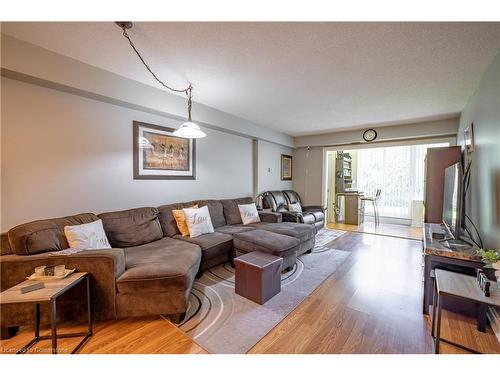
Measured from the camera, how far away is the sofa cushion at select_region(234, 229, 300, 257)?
99.3 inches

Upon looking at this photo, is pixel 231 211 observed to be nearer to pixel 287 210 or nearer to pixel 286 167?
pixel 287 210

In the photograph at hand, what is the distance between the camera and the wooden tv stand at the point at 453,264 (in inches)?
67.3

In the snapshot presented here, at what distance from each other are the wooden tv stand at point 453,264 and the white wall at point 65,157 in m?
3.20

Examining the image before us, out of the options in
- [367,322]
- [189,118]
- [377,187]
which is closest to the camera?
[367,322]

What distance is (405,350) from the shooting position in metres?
1.49

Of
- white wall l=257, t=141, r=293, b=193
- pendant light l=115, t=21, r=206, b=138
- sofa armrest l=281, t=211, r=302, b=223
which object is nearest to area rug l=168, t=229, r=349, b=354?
sofa armrest l=281, t=211, r=302, b=223

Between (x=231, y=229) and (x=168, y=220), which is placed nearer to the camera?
(x=168, y=220)

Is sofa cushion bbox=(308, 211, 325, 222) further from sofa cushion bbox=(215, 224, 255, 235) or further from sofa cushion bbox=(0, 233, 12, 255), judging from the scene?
sofa cushion bbox=(0, 233, 12, 255)

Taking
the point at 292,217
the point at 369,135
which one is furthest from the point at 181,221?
the point at 369,135

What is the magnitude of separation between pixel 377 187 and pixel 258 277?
6228 mm

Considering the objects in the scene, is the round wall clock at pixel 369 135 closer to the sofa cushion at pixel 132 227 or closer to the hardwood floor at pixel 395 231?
the hardwood floor at pixel 395 231

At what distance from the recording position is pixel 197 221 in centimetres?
296

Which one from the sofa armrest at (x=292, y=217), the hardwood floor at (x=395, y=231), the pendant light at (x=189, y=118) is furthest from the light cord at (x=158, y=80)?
the hardwood floor at (x=395, y=231)
